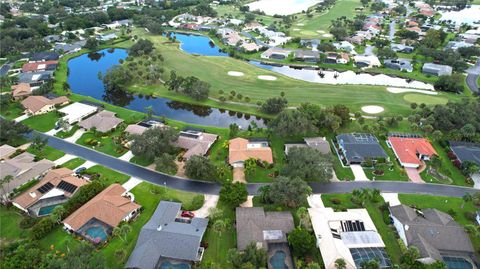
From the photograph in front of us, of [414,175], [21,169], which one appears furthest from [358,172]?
[21,169]

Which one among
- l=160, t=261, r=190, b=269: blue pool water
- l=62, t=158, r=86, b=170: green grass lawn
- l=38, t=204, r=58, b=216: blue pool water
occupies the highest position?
l=160, t=261, r=190, b=269: blue pool water

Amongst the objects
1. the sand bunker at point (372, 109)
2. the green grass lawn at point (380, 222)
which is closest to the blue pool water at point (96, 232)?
the green grass lawn at point (380, 222)

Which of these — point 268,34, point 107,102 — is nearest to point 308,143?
point 107,102

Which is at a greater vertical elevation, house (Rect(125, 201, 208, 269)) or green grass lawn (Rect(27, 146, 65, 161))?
house (Rect(125, 201, 208, 269))

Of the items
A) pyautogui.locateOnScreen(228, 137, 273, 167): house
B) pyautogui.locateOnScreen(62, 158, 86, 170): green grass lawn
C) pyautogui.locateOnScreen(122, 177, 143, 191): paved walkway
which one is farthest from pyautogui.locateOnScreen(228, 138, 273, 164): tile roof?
pyautogui.locateOnScreen(62, 158, 86, 170): green grass lawn

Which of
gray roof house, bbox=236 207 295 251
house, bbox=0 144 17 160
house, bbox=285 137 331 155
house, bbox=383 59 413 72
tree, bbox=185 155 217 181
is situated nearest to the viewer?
gray roof house, bbox=236 207 295 251

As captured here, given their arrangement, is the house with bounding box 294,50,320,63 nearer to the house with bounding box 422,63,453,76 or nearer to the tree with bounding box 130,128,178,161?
the house with bounding box 422,63,453,76

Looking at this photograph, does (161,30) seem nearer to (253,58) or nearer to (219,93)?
(253,58)
